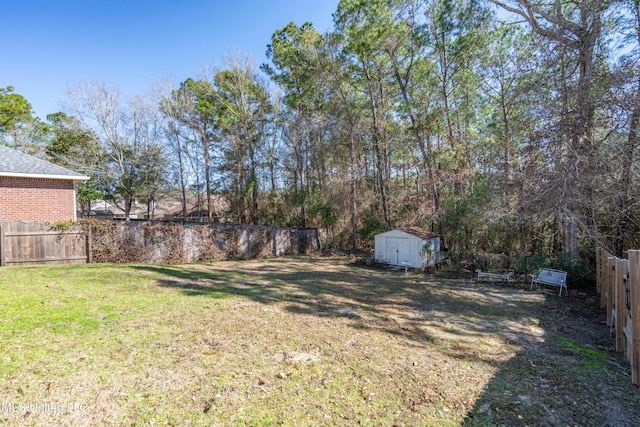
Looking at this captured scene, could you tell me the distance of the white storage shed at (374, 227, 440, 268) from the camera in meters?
12.8

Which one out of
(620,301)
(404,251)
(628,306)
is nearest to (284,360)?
(628,306)

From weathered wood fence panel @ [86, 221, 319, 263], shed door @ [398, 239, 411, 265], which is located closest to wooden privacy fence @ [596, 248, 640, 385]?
shed door @ [398, 239, 411, 265]

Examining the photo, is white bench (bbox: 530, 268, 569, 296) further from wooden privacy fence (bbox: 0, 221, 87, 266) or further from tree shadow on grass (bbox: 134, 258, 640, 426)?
wooden privacy fence (bbox: 0, 221, 87, 266)

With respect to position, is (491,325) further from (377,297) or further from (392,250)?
(392,250)

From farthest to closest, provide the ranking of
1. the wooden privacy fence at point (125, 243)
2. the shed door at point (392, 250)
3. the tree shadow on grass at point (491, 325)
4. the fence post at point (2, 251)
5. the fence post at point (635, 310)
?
the shed door at point (392, 250), the wooden privacy fence at point (125, 243), the fence post at point (2, 251), the fence post at point (635, 310), the tree shadow on grass at point (491, 325)

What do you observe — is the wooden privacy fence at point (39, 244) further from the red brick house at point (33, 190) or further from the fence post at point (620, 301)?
the fence post at point (620, 301)

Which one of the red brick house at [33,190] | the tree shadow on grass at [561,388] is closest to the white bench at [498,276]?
the tree shadow on grass at [561,388]

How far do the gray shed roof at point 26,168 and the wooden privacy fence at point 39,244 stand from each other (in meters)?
2.57

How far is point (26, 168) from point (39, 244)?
3738 millimetres

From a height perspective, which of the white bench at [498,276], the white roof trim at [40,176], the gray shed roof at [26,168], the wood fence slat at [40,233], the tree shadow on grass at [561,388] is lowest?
the white bench at [498,276]

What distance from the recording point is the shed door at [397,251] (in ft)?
43.2

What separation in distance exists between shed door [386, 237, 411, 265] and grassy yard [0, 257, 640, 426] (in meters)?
5.89

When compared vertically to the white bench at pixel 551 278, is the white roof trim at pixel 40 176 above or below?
above

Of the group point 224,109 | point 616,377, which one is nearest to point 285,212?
point 224,109
